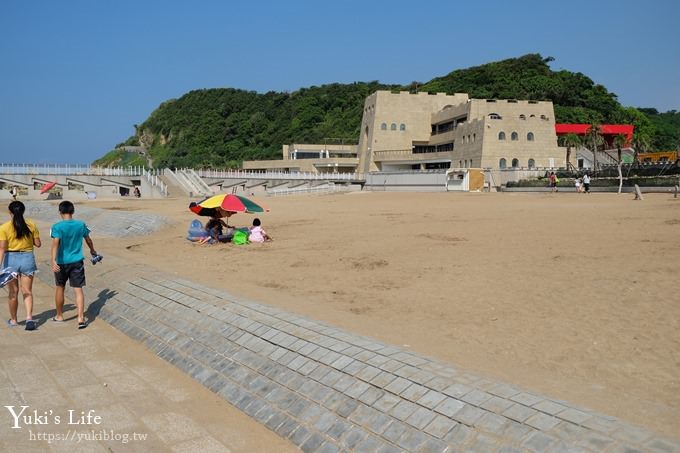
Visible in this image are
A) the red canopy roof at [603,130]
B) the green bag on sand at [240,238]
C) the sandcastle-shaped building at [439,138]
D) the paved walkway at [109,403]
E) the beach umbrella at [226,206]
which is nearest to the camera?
the paved walkway at [109,403]

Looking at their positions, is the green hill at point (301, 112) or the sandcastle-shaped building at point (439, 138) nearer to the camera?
the sandcastle-shaped building at point (439, 138)

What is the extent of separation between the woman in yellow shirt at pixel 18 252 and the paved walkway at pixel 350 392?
174 centimetres

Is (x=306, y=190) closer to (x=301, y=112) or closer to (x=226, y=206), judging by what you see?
(x=226, y=206)

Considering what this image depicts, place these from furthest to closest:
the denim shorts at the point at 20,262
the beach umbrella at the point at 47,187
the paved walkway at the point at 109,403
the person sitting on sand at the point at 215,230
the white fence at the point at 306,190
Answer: the white fence at the point at 306,190 → the beach umbrella at the point at 47,187 → the person sitting on sand at the point at 215,230 → the denim shorts at the point at 20,262 → the paved walkway at the point at 109,403

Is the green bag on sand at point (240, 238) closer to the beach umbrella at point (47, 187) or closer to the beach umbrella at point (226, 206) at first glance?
the beach umbrella at point (226, 206)

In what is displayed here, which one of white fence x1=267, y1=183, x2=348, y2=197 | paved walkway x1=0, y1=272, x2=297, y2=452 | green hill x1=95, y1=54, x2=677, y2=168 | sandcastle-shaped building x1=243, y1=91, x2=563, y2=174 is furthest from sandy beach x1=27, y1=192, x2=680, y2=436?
green hill x1=95, y1=54, x2=677, y2=168

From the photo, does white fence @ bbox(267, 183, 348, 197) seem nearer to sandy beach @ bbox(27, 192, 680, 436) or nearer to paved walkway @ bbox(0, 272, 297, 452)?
sandy beach @ bbox(27, 192, 680, 436)

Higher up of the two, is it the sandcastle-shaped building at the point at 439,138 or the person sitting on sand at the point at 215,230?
the sandcastle-shaped building at the point at 439,138

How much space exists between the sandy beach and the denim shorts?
3013mm

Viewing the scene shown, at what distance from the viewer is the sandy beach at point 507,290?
5641 millimetres

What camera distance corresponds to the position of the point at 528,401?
4.11m

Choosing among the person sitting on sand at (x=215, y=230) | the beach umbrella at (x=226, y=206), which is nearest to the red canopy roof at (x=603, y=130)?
the beach umbrella at (x=226, y=206)

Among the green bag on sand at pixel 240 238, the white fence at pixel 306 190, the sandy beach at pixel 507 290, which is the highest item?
the sandy beach at pixel 507 290

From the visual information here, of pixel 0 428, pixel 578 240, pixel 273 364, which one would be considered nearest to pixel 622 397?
pixel 273 364
